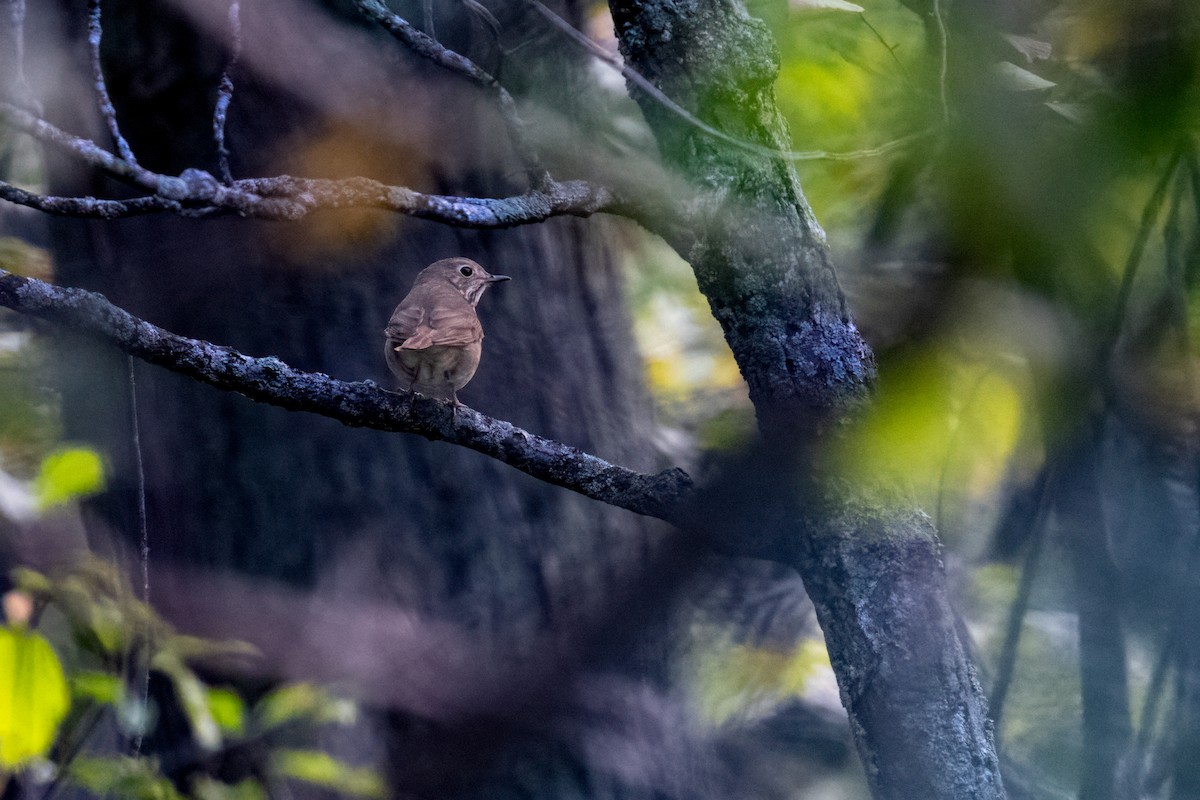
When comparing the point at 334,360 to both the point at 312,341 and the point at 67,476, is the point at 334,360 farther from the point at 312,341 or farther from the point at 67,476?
the point at 67,476

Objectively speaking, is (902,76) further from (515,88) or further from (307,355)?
(307,355)

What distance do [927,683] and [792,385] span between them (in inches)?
19.8

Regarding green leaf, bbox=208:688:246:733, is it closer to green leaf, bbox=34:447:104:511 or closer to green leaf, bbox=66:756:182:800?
green leaf, bbox=66:756:182:800

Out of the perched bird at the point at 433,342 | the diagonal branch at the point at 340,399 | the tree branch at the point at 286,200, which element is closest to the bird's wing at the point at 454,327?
the perched bird at the point at 433,342

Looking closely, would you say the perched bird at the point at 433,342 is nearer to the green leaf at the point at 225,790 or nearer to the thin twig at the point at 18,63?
the thin twig at the point at 18,63

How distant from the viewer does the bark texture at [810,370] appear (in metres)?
1.42

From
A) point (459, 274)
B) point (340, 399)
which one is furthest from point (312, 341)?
point (340, 399)

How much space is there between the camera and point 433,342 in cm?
196

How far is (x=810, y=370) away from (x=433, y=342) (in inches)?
33.1

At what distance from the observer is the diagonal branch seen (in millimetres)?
1382

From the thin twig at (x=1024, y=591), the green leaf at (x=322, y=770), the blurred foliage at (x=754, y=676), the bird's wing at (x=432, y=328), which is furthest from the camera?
the blurred foliage at (x=754, y=676)

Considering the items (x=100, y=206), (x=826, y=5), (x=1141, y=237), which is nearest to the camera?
(x=1141, y=237)

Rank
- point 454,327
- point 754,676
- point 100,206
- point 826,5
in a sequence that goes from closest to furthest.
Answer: point 826,5 → point 100,206 → point 454,327 → point 754,676

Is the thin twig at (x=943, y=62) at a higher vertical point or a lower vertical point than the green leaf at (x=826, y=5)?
lower
